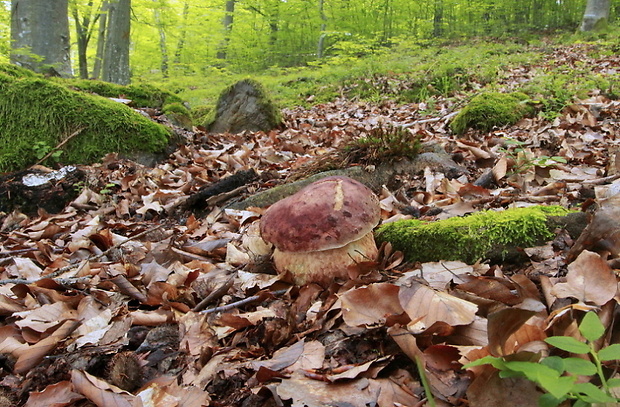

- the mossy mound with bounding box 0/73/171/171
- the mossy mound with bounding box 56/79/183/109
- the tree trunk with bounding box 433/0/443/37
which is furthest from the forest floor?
the tree trunk with bounding box 433/0/443/37

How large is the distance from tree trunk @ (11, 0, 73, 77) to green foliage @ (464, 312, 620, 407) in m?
8.96

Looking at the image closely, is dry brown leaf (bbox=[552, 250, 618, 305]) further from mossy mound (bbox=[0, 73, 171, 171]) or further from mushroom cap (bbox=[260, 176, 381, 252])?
mossy mound (bbox=[0, 73, 171, 171])

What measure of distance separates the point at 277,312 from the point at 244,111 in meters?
6.15

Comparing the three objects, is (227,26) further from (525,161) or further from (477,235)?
(477,235)

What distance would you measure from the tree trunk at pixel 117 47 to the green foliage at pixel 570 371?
11.3 metres

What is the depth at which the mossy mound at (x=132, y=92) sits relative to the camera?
718 centimetres

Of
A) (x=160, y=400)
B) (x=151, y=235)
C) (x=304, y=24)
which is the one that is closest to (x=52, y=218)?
(x=151, y=235)

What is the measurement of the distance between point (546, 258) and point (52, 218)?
14.2 ft

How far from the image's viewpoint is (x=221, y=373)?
1640 millimetres

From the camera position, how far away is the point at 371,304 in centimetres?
175

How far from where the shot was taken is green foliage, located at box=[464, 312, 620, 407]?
837 millimetres

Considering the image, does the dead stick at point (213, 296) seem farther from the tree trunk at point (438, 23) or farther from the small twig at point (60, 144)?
the tree trunk at point (438, 23)

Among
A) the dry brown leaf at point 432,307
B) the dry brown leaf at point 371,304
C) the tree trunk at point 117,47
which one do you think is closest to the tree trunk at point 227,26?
the tree trunk at point 117,47

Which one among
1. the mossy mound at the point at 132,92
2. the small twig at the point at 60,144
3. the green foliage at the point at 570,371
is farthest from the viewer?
the mossy mound at the point at 132,92
